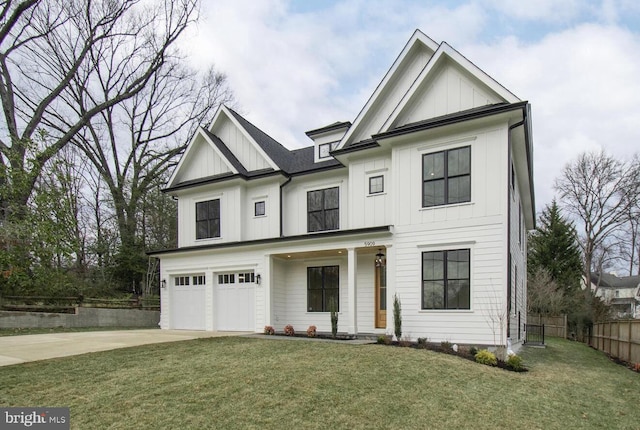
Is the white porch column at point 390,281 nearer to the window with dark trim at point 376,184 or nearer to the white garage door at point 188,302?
the window with dark trim at point 376,184

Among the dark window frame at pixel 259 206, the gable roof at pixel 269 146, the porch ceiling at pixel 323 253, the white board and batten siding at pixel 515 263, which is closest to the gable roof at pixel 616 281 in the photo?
the white board and batten siding at pixel 515 263

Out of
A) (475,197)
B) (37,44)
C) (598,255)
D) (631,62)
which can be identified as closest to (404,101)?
(475,197)

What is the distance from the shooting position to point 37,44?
78.3 ft

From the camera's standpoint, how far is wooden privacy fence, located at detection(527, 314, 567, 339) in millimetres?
22062

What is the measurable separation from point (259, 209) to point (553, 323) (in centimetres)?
1807

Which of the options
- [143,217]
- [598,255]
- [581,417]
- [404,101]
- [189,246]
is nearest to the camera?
[581,417]

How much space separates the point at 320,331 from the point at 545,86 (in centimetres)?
1880

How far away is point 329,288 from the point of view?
14750 mm

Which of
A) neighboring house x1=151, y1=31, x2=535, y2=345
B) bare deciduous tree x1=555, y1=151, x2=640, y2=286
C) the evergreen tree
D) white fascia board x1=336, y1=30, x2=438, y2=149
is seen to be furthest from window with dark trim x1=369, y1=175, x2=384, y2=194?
bare deciduous tree x1=555, y1=151, x2=640, y2=286

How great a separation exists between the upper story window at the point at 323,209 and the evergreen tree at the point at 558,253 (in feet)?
65.4

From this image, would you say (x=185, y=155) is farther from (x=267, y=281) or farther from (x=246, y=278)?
(x=267, y=281)

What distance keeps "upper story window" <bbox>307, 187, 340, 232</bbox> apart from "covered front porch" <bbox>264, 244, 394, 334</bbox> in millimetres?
1144

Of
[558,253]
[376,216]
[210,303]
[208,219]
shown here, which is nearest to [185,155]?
[208,219]

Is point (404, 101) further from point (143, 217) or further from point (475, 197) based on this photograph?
point (143, 217)
